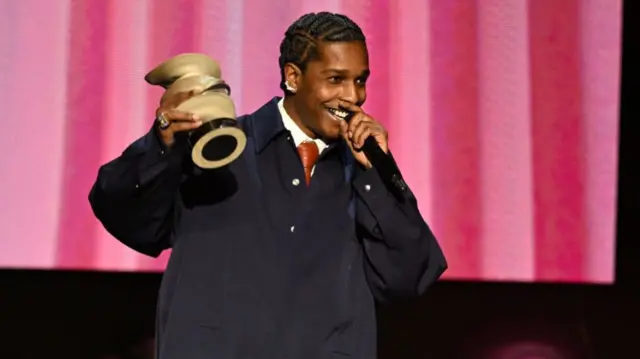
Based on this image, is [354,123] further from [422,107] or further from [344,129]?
[422,107]

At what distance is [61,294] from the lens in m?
1.79

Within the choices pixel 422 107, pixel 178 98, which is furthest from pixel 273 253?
pixel 422 107

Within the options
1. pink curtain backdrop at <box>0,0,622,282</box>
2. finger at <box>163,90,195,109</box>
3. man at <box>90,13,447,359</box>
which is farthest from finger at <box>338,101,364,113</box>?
pink curtain backdrop at <box>0,0,622,282</box>

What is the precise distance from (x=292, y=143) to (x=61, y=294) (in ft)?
2.46

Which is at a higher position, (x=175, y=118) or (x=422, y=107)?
(x=422, y=107)

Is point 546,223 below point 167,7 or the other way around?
below

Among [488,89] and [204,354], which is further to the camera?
[488,89]

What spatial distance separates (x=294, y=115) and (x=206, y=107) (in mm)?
249

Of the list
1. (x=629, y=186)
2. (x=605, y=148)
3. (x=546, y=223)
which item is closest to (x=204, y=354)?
(x=546, y=223)

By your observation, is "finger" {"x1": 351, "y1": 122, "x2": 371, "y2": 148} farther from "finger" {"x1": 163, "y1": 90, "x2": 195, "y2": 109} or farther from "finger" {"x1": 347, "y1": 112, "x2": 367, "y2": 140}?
"finger" {"x1": 163, "y1": 90, "x2": 195, "y2": 109}

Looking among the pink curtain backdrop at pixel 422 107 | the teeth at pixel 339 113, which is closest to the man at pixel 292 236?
the teeth at pixel 339 113

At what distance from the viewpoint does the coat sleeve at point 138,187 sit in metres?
1.13

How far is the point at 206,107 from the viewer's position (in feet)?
3.54

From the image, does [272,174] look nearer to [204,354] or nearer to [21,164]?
[204,354]
